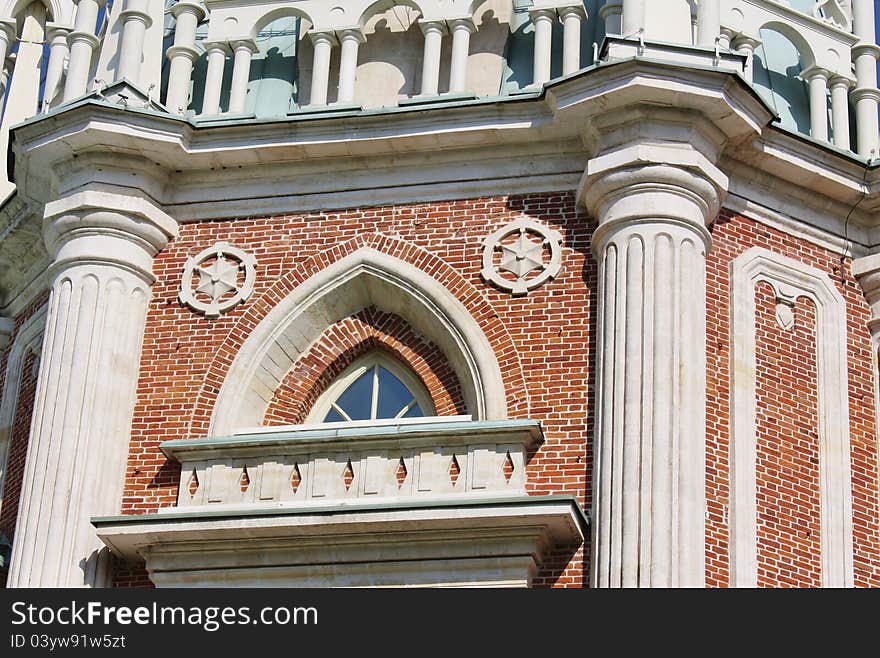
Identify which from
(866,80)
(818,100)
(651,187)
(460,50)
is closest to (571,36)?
(460,50)

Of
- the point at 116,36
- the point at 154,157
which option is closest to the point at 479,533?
the point at 154,157

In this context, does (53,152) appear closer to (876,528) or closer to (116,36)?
(116,36)

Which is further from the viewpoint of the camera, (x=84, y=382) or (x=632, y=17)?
(x=632, y=17)

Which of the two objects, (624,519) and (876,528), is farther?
(876,528)

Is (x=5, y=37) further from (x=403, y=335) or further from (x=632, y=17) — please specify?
(x=632, y=17)

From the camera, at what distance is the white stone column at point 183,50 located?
76.6ft

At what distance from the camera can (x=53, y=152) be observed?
877 inches

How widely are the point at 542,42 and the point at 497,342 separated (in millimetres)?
3140

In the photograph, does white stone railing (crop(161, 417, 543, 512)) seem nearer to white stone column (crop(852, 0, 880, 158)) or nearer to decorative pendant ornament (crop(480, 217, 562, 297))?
decorative pendant ornament (crop(480, 217, 562, 297))

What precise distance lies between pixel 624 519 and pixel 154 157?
5.79 m

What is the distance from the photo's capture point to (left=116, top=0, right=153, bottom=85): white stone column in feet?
75.5

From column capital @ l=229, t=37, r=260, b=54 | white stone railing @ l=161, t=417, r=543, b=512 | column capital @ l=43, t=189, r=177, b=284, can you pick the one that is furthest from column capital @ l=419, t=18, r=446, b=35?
white stone railing @ l=161, t=417, r=543, b=512

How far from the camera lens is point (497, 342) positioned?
2123cm

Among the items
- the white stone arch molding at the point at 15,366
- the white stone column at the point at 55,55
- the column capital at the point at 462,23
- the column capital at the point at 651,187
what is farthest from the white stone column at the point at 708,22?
the white stone arch molding at the point at 15,366
